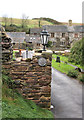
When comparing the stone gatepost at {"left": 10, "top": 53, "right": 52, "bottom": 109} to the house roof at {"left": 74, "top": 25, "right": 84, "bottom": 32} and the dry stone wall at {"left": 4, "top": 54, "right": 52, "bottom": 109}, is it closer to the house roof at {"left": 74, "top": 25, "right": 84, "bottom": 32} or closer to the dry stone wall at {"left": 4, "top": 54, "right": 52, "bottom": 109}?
the dry stone wall at {"left": 4, "top": 54, "right": 52, "bottom": 109}

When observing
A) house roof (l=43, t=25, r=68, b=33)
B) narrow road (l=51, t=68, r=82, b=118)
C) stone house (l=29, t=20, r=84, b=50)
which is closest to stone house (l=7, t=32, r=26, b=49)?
stone house (l=29, t=20, r=84, b=50)

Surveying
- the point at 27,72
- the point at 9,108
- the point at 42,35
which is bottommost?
the point at 9,108

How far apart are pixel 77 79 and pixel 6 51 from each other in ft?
33.8

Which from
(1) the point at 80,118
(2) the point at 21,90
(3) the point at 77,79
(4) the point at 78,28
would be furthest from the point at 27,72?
(4) the point at 78,28

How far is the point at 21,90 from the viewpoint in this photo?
8508mm

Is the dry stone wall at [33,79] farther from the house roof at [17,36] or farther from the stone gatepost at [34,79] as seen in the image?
the house roof at [17,36]

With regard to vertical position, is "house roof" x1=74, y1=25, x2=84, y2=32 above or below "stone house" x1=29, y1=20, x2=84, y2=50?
above

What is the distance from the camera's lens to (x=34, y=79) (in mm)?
8547

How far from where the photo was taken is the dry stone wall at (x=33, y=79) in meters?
8.51

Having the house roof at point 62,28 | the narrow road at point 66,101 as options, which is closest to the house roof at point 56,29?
the house roof at point 62,28

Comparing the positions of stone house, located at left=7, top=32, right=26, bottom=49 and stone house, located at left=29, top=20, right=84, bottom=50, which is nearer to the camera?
stone house, located at left=7, top=32, right=26, bottom=49

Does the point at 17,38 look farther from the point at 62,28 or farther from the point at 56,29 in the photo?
the point at 62,28

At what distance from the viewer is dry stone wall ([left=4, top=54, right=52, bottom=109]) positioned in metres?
8.51

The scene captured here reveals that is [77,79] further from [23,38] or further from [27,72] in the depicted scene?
[23,38]
